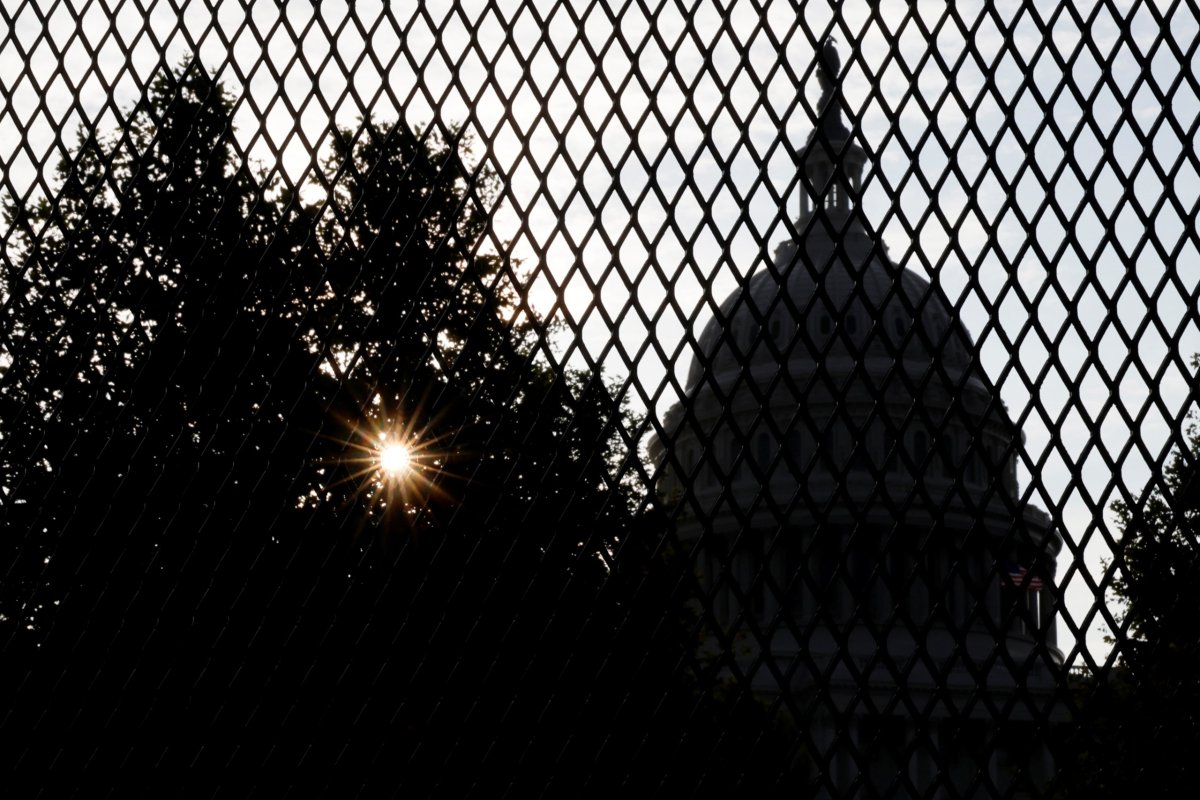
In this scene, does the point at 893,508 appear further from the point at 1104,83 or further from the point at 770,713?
the point at 1104,83

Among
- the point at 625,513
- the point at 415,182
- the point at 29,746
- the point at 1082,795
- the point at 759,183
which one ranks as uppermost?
the point at 415,182

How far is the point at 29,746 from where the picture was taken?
19.6ft

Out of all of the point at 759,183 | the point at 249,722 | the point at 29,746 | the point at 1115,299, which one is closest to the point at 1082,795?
the point at 1115,299

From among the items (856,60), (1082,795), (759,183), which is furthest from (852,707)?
(856,60)

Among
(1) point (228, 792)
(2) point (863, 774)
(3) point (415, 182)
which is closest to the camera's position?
(2) point (863, 774)

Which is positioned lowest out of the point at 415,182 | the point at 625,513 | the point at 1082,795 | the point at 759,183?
the point at 1082,795

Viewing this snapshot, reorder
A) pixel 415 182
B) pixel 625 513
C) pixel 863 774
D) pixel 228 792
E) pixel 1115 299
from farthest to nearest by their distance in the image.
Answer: pixel 415 182 → pixel 625 513 → pixel 228 792 → pixel 1115 299 → pixel 863 774

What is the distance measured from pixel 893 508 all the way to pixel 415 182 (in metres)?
12.8

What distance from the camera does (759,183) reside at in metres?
5.81

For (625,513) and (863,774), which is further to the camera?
(625,513)

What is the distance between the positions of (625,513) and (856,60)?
2162mm

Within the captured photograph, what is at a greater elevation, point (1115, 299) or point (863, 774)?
point (1115, 299)

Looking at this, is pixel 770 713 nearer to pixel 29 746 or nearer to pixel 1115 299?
pixel 1115 299

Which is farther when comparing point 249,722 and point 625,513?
point 625,513
